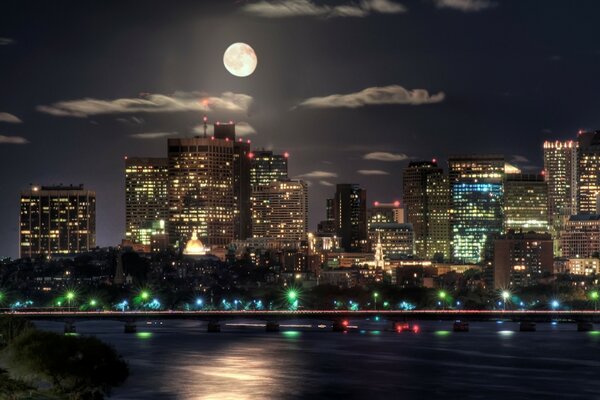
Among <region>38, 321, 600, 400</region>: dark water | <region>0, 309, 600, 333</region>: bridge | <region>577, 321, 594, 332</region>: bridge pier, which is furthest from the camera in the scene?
<region>577, 321, 594, 332</region>: bridge pier

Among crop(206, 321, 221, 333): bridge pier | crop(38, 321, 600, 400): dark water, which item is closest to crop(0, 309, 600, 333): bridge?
crop(206, 321, 221, 333): bridge pier

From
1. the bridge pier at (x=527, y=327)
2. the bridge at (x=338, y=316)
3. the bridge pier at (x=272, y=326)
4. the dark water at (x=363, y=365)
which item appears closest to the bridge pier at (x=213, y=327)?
the bridge at (x=338, y=316)

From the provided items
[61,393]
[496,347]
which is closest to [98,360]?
[61,393]

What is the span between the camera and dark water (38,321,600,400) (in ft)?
340

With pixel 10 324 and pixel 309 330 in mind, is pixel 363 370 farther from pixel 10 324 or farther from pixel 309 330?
pixel 309 330

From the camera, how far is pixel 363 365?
123 m

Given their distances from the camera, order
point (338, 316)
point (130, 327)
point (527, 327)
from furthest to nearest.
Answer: point (130, 327)
point (338, 316)
point (527, 327)

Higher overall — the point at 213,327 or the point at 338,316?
the point at 338,316

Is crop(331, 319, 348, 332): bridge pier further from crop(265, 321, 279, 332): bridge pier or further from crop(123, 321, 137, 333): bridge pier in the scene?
crop(123, 321, 137, 333): bridge pier

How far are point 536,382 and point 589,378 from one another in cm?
480

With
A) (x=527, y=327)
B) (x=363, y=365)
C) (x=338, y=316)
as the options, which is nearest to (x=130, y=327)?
(x=338, y=316)

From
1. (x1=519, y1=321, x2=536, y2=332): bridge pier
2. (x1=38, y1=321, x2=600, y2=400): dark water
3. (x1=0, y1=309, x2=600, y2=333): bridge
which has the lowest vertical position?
(x1=38, y1=321, x2=600, y2=400): dark water

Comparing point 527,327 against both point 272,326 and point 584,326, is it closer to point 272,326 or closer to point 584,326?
point 584,326

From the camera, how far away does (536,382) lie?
10950 centimetres
